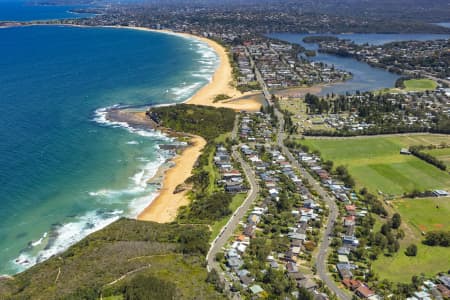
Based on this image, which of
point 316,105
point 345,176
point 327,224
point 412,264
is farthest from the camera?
point 316,105

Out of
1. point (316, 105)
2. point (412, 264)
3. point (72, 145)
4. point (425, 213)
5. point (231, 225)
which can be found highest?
point (316, 105)

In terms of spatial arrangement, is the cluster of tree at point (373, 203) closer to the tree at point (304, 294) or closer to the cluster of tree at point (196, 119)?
the tree at point (304, 294)

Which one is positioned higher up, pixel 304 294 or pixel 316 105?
pixel 316 105

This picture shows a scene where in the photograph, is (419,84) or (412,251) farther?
(419,84)

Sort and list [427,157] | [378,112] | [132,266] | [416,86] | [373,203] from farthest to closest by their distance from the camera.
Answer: [416,86]
[378,112]
[427,157]
[373,203]
[132,266]

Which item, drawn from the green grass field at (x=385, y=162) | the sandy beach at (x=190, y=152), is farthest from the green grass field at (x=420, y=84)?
the sandy beach at (x=190, y=152)

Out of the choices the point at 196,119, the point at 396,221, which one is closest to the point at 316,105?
the point at 196,119

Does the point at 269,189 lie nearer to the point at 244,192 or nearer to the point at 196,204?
the point at 244,192

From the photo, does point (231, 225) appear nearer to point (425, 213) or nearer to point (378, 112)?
point (425, 213)
